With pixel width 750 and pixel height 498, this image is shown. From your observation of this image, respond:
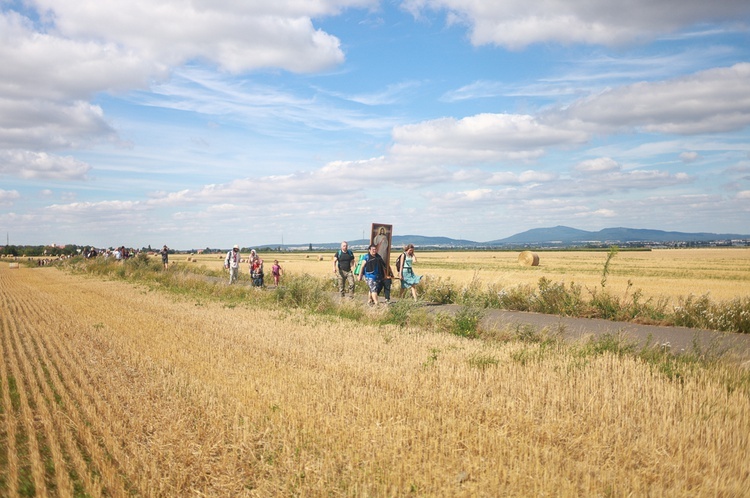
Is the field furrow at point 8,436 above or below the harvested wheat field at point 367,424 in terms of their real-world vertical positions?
below

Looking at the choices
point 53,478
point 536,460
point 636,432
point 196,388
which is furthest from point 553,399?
point 53,478

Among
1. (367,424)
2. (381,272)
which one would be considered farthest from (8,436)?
(381,272)

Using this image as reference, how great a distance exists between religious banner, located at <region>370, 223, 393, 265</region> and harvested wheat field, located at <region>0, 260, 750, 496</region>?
34.4 ft

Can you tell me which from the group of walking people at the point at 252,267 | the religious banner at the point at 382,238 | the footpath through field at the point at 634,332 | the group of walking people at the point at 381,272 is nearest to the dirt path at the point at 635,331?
the footpath through field at the point at 634,332

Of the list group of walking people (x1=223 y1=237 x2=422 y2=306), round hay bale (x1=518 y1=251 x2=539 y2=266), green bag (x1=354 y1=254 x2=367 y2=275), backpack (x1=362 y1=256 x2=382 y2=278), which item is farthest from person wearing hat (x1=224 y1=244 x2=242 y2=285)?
round hay bale (x1=518 y1=251 x2=539 y2=266)

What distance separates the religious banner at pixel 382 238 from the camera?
2133cm

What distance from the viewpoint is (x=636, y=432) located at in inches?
236

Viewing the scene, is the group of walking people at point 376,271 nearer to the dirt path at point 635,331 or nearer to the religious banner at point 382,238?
the religious banner at point 382,238

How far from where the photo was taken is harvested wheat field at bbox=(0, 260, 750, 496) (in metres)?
5.05

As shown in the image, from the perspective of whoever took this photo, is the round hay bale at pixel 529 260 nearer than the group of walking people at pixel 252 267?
No

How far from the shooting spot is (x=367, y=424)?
20.8 ft

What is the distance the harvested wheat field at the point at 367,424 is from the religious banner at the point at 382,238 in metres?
10.5

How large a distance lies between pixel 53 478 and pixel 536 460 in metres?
4.65

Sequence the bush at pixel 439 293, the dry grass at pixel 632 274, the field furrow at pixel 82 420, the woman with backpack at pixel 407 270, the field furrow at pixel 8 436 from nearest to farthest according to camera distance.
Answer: the field furrow at pixel 8 436 → the field furrow at pixel 82 420 → the woman with backpack at pixel 407 270 → the bush at pixel 439 293 → the dry grass at pixel 632 274
